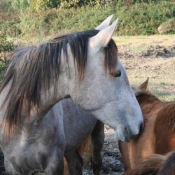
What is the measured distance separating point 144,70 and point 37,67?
10718 mm

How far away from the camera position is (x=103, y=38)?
285cm

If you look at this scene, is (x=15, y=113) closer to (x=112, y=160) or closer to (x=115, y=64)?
(x=115, y=64)

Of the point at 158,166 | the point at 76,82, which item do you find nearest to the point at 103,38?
the point at 76,82

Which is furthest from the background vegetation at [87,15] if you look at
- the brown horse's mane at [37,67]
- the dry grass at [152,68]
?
the brown horse's mane at [37,67]

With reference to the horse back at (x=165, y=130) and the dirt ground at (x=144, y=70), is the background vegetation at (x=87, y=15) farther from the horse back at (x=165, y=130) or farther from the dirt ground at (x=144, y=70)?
the horse back at (x=165, y=130)

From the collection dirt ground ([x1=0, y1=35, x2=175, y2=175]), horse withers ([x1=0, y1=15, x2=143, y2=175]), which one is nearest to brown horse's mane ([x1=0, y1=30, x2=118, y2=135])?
horse withers ([x1=0, y1=15, x2=143, y2=175])

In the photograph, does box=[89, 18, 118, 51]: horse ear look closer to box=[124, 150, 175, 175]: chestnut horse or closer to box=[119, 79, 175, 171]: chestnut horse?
box=[119, 79, 175, 171]: chestnut horse

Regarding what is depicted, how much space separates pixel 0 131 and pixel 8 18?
27.3 meters

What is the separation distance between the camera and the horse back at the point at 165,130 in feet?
10.3

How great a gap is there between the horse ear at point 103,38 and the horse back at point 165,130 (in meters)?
0.83

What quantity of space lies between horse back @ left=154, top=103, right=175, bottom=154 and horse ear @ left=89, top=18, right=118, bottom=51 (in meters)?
0.83

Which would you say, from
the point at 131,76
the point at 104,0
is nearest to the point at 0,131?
the point at 131,76

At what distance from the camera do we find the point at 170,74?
12.8 metres

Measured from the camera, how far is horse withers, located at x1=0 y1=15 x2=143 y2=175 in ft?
9.44
